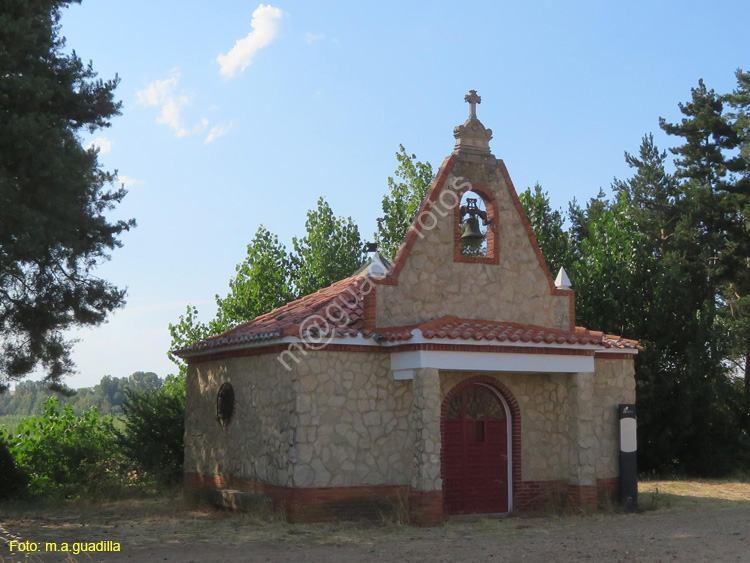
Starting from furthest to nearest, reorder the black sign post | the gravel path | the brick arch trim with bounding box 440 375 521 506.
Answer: the black sign post → the brick arch trim with bounding box 440 375 521 506 → the gravel path

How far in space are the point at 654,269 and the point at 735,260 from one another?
5.39 meters

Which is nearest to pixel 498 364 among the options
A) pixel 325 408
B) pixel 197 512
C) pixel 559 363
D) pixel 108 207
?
pixel 559 363

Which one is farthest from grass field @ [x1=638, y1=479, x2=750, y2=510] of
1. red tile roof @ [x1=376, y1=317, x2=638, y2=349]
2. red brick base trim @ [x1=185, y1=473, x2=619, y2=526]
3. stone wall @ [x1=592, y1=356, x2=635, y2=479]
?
red tile roof @ [x1=376, y1=317, x2=638, y2=349]

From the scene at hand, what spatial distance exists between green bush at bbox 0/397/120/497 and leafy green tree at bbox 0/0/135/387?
20.8ft

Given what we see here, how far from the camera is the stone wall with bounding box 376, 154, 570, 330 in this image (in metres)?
14.6

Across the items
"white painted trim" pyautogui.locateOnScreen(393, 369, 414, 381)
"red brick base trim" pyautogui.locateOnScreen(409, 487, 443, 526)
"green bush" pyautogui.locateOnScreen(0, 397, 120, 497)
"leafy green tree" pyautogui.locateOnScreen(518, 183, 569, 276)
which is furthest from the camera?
"leafy green tree" pyautogui.locateOnScreen(518, 183, 569, 276)

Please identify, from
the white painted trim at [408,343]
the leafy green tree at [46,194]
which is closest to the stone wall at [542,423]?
the white painted trim at [408,343]

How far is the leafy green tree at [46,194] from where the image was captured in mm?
12336

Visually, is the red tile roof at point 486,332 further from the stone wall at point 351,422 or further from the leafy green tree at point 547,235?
the leafy green tree at point 547,235

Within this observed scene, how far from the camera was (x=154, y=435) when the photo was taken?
21.8 m

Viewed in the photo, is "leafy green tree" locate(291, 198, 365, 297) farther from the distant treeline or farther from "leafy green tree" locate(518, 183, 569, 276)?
the distant treeline

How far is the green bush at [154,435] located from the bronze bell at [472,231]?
1043 cm

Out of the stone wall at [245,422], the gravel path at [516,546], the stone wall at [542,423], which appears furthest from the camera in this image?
the stone wall at [542,423]

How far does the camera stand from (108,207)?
15.5 metres
